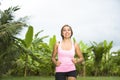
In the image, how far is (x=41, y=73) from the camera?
843 inches

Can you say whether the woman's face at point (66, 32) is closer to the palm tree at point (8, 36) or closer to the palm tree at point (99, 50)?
the palm tree at point (8, 36)

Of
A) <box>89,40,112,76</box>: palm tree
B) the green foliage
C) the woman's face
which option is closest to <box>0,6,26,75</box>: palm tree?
the green foliage

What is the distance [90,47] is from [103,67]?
6.45 feet

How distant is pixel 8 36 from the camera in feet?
38.7

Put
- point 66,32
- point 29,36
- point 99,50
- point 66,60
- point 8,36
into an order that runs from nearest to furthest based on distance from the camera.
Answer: point 66,60 < point 66,32 < point 8,36 < point 29,36 < point 99,50

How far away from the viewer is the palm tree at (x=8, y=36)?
37.7 ft

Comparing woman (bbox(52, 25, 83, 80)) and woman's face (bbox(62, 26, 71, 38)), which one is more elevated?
woman's face (bbox(62, 26, 71, 38))

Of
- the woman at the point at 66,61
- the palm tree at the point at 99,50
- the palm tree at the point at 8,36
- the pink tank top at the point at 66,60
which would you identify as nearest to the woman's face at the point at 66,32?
the woman at the point at 66,61

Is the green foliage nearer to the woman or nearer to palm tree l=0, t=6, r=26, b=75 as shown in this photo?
palm tree l=0, t=6, r=26, b=75

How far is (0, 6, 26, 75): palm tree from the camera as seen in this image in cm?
1148

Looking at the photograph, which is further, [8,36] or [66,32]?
[8,36]

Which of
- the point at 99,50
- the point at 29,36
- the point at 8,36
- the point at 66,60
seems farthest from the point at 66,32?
the point at 99,50

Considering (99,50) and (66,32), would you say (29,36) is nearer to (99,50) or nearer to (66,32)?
(99,50)

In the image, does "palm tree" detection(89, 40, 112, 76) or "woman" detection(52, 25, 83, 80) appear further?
"palm tree" detection(89, 40, 112, 76)
